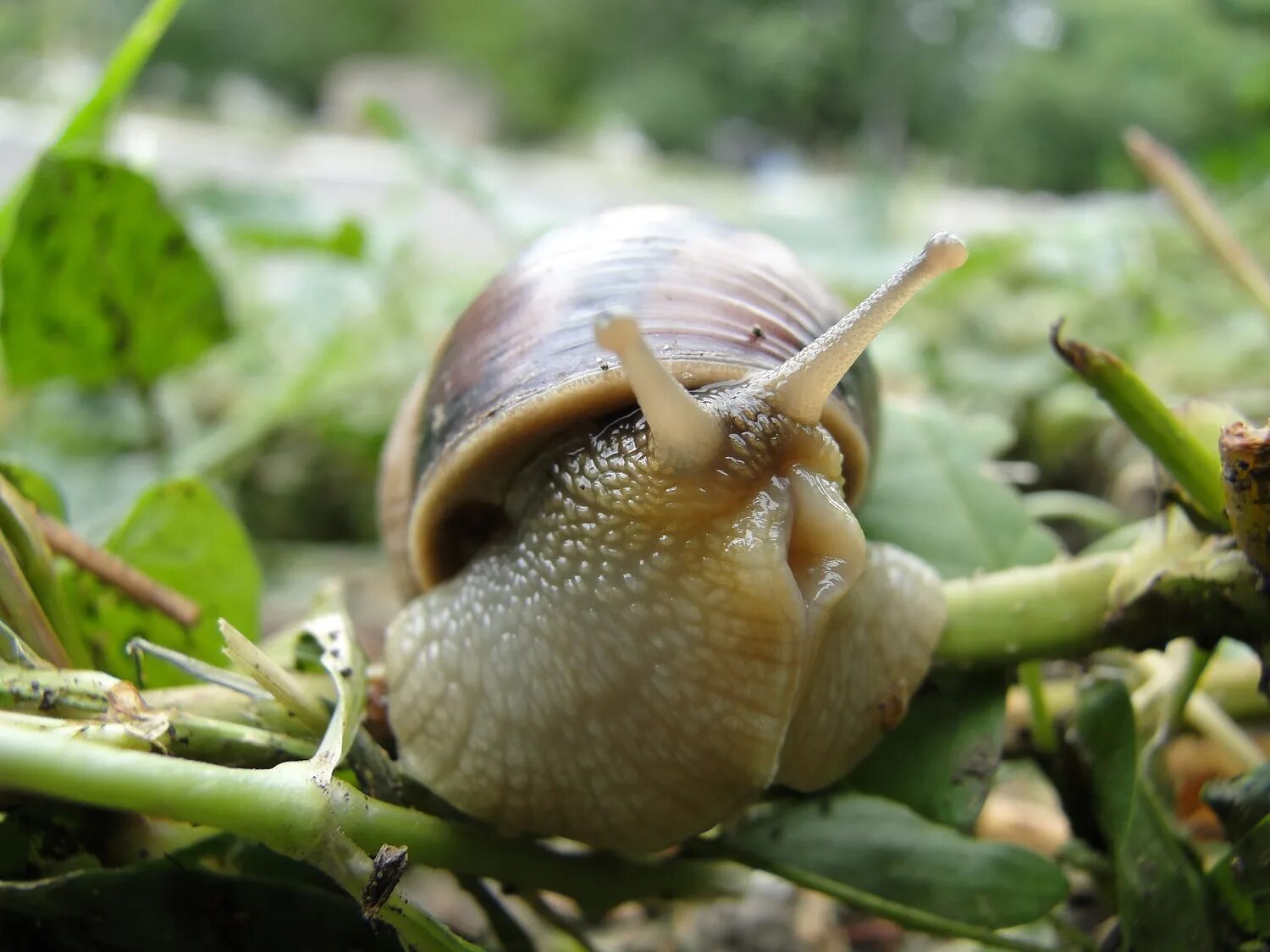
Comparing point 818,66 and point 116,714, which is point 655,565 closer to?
point 116,714

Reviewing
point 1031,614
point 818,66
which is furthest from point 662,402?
point 818,66

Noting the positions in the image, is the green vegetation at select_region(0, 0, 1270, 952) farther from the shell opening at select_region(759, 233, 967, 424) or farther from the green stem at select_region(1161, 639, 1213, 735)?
the shell opening at select_region(759, 233, 967, 424)

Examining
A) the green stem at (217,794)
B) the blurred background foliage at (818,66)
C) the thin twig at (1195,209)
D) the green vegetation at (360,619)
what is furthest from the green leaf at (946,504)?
the blurred background foliage at (818,66)

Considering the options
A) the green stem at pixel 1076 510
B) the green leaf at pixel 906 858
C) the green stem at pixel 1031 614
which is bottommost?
the green leaf at pixel 906 858

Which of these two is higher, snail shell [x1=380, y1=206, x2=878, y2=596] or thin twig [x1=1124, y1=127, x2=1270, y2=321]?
thin twig [x1=1124, y1=127, x2=1270, y2=321]

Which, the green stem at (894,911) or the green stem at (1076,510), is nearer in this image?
the green stem at (894,911)

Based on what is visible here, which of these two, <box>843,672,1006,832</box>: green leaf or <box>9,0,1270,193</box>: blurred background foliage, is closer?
<box>843,672,1006,832</box>: green leaf

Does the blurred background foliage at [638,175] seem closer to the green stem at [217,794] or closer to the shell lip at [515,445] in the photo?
the shell lip at [515,445]

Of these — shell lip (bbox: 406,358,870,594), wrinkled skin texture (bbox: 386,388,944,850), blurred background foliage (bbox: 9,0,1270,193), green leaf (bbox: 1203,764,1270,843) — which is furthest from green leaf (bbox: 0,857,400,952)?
blurred background foliage (bbox: 9,0,1270,193)
